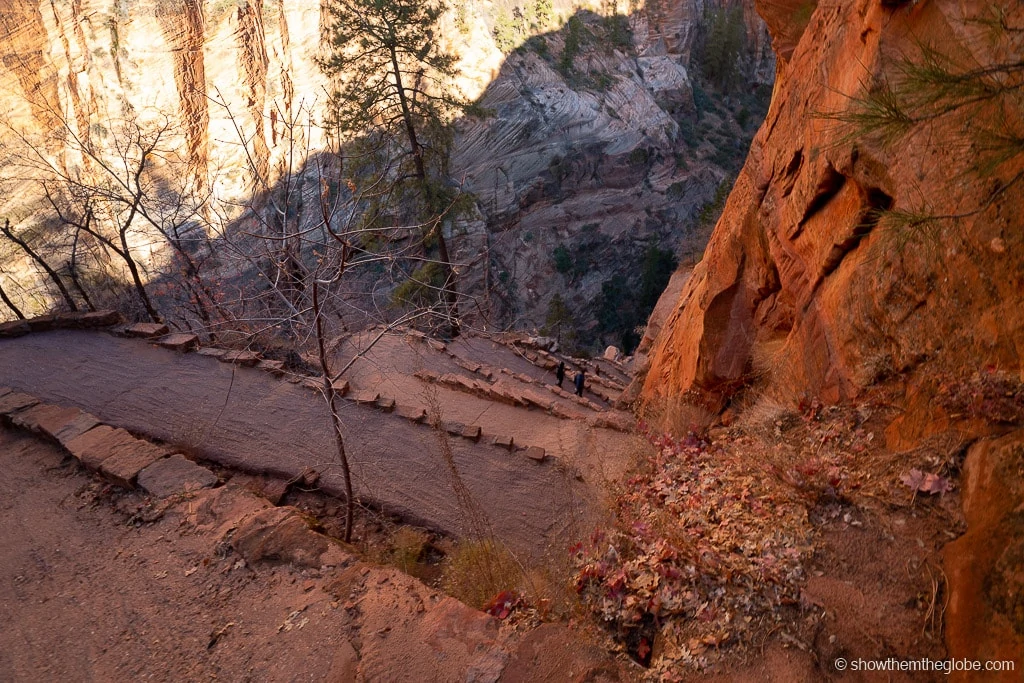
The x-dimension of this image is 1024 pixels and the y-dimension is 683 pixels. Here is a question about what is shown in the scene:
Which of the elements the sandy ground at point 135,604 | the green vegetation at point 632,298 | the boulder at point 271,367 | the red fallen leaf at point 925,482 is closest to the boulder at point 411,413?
the boulder at point 271,367

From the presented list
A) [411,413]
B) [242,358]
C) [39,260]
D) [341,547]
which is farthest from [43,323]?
[341,547]

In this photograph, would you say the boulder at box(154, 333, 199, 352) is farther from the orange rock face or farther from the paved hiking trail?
the orange rock face

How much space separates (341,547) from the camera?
14.8ft

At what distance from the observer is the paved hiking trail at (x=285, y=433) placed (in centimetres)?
634

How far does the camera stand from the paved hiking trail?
634 cm

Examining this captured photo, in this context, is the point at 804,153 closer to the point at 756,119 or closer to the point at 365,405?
the point at 365,405

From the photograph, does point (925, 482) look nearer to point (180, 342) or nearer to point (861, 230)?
point (861, 230)

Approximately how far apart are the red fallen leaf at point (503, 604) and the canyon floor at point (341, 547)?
5.1 inches

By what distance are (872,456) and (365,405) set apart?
254 inches

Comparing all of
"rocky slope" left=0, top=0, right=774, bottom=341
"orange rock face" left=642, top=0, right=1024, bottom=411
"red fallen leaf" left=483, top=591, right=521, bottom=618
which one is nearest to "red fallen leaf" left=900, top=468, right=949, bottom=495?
"orange rock face" left=642, top=0, right=1024, bottom=411

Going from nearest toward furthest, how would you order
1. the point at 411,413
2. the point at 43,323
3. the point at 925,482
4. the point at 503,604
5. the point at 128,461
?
1. the point at 925,482
2. the point at 503,604
3. the point at 128,461
4. the point at 411,413
5. the point at 43,323

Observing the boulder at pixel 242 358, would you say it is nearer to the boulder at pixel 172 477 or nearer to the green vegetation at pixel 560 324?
the boulder at pixel 172 477

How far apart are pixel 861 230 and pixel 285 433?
7359mm

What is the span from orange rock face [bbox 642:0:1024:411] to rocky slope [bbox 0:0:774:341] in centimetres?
1672
